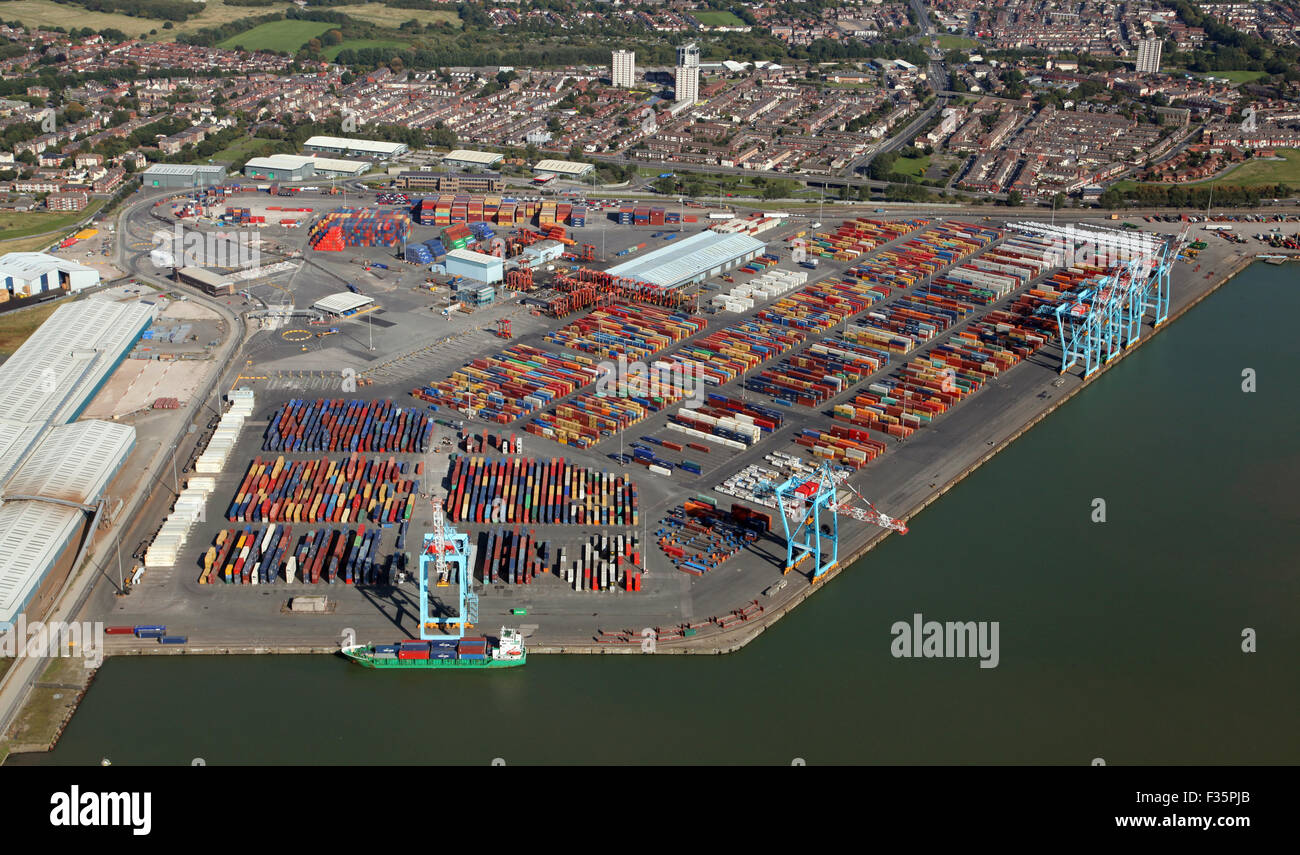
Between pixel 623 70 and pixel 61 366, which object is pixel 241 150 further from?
pixel 61 366

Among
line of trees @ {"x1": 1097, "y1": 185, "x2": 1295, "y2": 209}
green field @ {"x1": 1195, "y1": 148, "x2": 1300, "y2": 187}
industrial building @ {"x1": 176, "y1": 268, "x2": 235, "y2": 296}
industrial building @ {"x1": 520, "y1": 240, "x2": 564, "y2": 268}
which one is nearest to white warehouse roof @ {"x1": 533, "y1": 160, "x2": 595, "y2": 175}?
industrial building @ {"x1": 520, "y1": 240, "x2": 564, "y2": 268}

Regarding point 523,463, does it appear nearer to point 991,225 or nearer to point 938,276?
point 938,276

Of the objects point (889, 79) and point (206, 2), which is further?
point (206, 2)

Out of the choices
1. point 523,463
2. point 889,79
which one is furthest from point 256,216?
point 889,79

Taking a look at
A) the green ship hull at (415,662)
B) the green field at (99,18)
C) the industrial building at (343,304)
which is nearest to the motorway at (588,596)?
the green ship hull at (415,662)

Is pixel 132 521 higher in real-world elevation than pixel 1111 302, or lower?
lower

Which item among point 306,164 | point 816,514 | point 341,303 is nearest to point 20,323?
point 341,303
